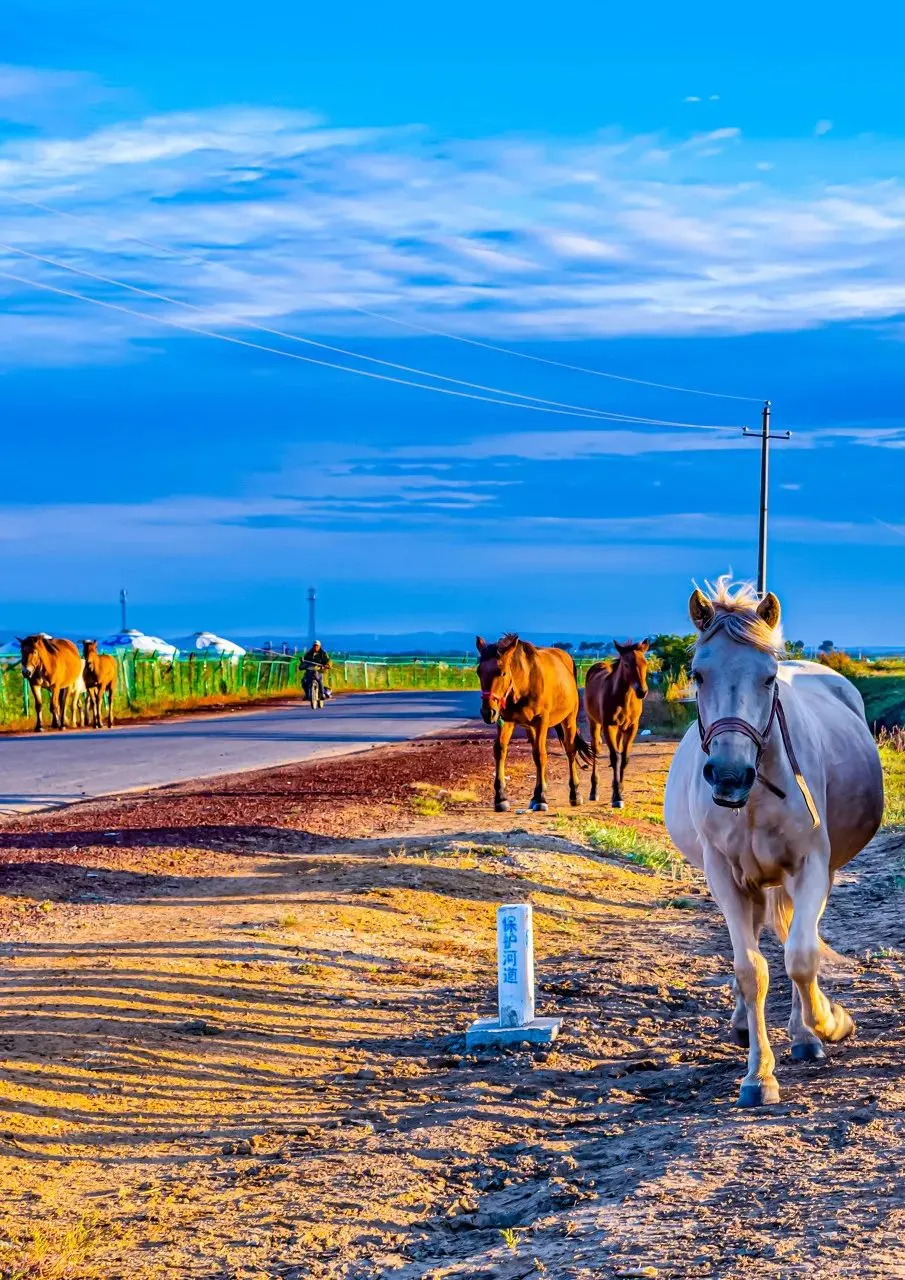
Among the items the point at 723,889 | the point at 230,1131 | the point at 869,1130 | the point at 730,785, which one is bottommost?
the point at 230,1131

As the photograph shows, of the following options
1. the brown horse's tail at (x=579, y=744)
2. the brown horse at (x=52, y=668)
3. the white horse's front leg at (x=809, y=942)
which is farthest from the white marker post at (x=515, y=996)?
the brown horse at (x=52, y=668)

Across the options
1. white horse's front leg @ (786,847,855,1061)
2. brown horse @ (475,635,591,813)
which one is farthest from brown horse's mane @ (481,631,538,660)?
white horse's front leg @ (786,847,855,1061)

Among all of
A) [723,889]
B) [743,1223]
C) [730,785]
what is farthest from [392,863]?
[743,1223]

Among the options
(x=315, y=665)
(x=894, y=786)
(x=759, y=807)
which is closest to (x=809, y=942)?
(x=759, y=807)

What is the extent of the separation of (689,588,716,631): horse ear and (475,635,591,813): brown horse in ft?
36.1

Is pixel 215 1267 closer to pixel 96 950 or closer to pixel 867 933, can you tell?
pixel 96 950

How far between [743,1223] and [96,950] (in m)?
6.63

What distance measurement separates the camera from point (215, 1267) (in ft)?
19.2

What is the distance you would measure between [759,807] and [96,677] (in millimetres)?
34529

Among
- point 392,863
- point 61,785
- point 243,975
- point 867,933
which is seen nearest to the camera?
point 243,975

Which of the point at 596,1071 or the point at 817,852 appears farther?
the point at 596,1071

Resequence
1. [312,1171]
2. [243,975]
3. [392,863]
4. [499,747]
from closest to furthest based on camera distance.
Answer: [312,1171] → [243,975] → [392,863] → [499,747]

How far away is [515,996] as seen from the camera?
9047 millimetres

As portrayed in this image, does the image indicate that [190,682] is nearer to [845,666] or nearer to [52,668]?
[52,668]
